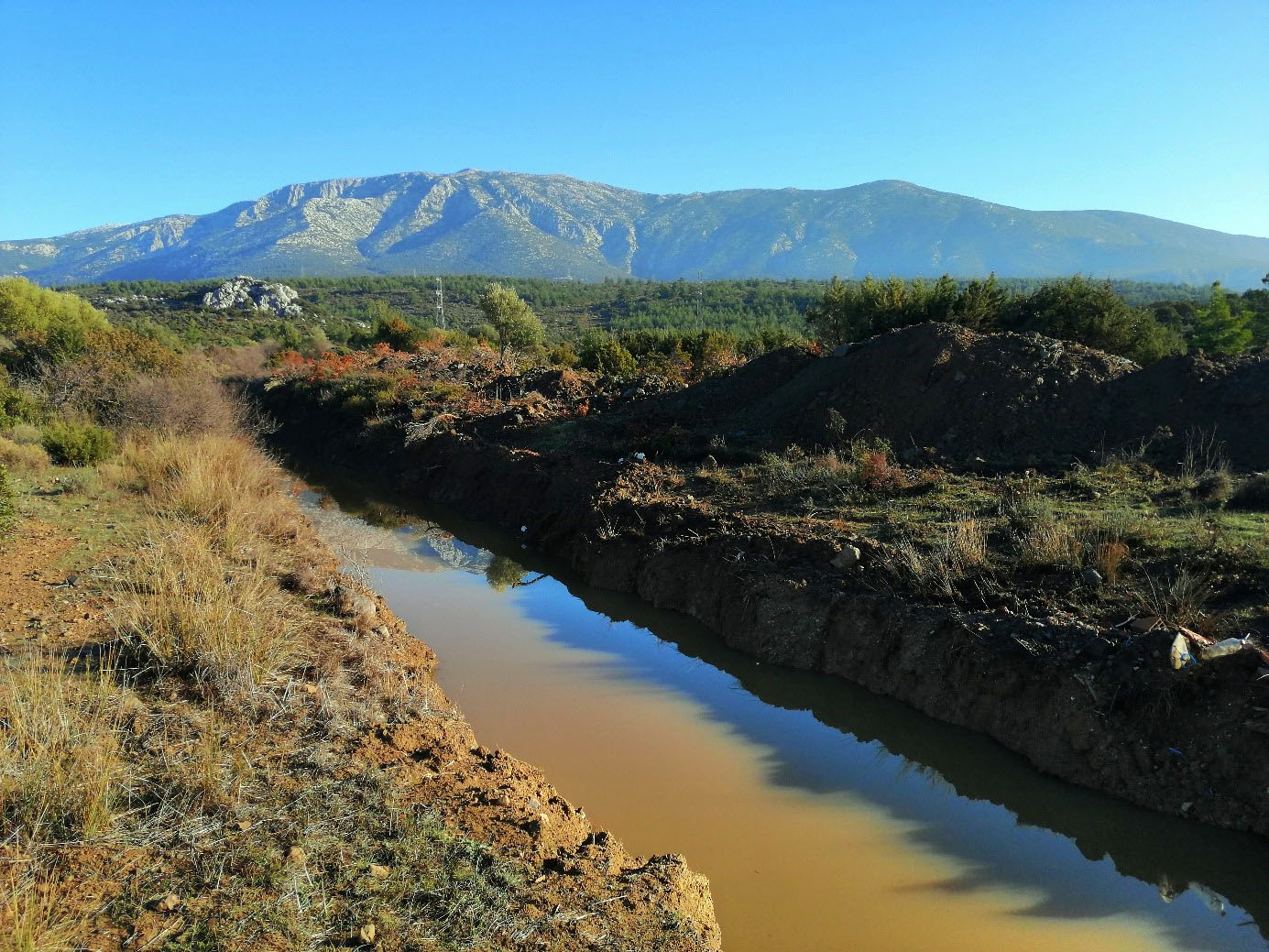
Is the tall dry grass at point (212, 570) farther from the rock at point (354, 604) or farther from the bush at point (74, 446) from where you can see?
the bush at point (74, 446)

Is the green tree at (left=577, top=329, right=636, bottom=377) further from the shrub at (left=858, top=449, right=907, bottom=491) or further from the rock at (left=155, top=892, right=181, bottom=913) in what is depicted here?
the rock at (left=155, top=892, right=181, bottom=913)

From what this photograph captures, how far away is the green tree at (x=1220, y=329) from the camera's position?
75.1ft

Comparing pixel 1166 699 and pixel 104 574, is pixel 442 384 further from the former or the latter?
pixel 1166 699

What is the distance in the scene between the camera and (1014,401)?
14391 millimetres

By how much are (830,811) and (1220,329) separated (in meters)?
24.9

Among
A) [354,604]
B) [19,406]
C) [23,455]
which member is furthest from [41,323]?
[354,604]

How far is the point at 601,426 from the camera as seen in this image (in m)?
19.3

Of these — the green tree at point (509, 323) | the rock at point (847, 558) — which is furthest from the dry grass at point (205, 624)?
the green tree at point (509, 323)

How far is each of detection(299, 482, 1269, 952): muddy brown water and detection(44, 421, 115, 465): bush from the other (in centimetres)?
862

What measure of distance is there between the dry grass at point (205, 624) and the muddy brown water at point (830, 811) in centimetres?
231

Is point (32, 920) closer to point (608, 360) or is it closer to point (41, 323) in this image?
point (608, 360)

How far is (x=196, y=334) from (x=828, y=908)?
51725mm

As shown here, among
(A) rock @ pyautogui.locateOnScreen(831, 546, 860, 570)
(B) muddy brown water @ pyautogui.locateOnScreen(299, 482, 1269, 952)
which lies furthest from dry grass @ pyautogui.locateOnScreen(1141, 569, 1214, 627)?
(A) rock @ pyautogui.locateOnScreen(831, 546, 860, 570)

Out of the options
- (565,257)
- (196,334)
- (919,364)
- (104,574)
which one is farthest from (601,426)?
(565,257)
